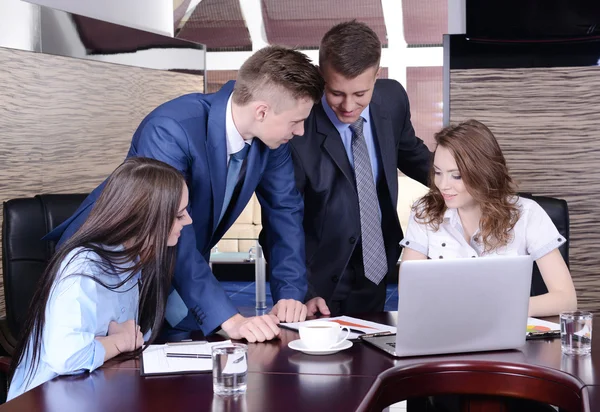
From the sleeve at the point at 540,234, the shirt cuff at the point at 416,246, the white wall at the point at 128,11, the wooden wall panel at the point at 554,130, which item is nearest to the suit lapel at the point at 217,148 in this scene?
the shirt cuff at the point at 416,246

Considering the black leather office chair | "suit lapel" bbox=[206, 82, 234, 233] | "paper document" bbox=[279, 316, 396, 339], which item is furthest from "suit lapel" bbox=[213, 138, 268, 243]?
the black leather office chair

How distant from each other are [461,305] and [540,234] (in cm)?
87

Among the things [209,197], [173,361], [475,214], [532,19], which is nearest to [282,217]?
[209,197]

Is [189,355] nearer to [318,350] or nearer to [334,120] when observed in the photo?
[318,350]

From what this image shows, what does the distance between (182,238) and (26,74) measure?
187cm

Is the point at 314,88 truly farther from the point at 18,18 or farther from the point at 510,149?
the point at 18,18

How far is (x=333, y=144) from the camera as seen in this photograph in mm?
2756

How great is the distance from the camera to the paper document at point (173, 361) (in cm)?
170

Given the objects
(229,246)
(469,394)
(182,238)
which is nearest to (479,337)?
(469,394)

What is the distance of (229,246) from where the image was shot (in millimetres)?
7637

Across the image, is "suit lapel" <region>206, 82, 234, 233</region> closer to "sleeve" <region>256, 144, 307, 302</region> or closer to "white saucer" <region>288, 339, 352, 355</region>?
"sleeve" <region>256, 144, 307, 302</region>

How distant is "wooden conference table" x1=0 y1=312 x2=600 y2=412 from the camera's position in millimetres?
1477

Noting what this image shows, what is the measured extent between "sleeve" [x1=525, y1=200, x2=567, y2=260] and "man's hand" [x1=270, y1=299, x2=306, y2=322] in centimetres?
80

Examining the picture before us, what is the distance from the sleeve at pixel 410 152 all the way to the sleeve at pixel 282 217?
61cm
